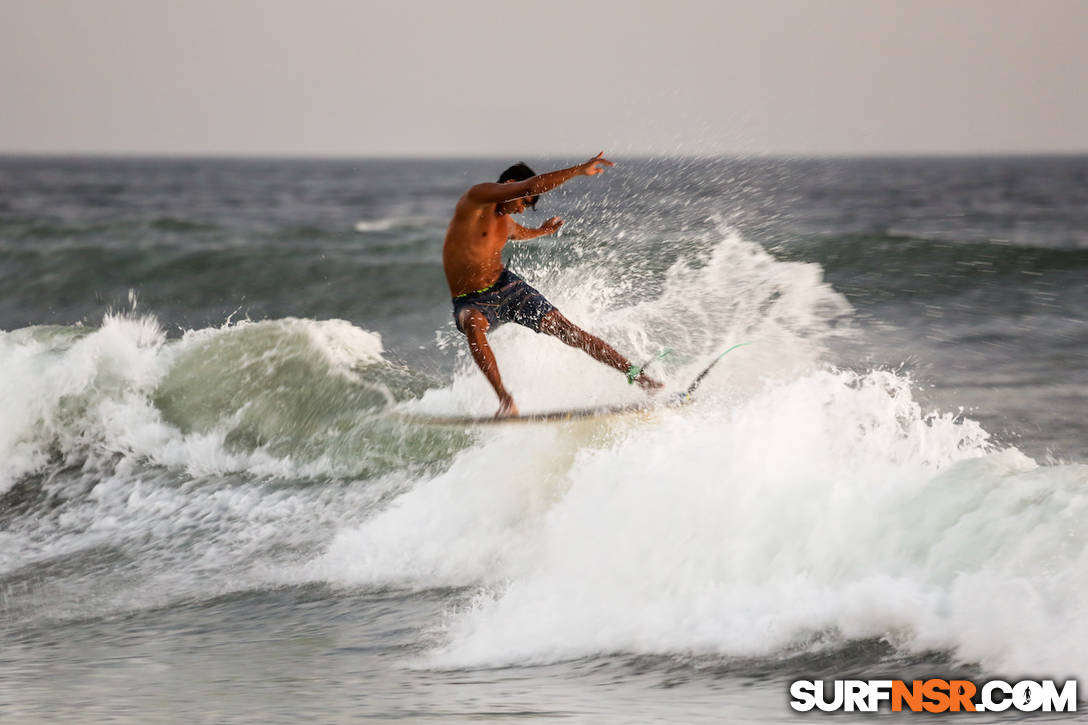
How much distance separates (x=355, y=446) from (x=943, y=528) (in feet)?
17.0

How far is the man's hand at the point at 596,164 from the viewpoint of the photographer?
18.8ft

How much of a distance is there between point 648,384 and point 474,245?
4.62 ft

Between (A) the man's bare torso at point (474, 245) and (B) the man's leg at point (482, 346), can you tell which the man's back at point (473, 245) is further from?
(B) the man's leg at point (482, 346)

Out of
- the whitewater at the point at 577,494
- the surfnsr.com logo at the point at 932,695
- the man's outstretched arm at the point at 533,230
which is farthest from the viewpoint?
the man's outstretched arm at the point at 533,230

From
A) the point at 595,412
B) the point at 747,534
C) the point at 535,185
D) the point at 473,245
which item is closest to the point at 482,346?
the point at 473,245

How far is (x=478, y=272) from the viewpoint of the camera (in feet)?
23.1

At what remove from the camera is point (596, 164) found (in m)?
5.81

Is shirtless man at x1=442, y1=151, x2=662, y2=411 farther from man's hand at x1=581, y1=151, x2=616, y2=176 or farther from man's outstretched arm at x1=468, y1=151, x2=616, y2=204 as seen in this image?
man's hand at x1=581, y1=151, x2=616, y2=176

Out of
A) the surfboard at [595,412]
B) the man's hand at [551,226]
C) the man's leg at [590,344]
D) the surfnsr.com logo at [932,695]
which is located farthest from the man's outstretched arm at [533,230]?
the surfnsr.com logo at [932,695]

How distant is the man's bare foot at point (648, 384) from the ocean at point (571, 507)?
0.26 feet

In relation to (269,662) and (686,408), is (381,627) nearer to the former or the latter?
(269,662)

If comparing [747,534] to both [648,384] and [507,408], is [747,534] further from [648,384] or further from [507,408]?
[507,408]

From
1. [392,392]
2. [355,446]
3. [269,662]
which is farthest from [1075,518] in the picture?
[392,392]

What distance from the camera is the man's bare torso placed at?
682 centimetres
